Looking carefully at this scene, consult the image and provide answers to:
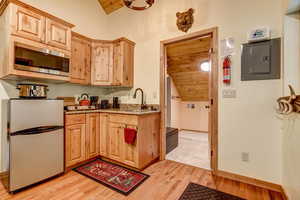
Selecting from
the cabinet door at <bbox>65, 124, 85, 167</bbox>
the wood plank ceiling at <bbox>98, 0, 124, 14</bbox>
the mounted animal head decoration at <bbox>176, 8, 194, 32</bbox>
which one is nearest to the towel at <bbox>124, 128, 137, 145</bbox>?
the cabinet door at <bbox>65, 124, 85, 167</bbox>

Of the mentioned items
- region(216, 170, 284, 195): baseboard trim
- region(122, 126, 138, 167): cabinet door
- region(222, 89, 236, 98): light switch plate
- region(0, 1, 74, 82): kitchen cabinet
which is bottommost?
region(216, 170, 284, 195): baseboard trim

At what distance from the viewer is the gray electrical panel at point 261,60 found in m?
1.78

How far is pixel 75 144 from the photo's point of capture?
7.52 ft

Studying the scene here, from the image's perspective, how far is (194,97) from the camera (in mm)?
5066

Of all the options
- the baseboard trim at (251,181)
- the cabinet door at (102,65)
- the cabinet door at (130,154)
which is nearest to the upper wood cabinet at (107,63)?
the cabinet door at (102,65)

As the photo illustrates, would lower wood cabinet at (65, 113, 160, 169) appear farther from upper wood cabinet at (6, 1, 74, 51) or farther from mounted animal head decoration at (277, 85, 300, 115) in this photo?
mounted animal head decoration at (277, 85, 300, 115)

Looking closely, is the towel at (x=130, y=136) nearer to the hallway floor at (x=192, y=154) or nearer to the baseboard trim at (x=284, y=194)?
the hallway floor at (x=192, y=154)

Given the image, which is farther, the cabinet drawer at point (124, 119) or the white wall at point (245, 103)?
the cabinet drawer at point (124, 119)

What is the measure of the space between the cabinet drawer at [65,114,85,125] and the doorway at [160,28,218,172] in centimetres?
145

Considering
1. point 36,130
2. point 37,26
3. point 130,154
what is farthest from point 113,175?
point 37,26

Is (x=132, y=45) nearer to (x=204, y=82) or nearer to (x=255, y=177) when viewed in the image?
(x=204, y=82)

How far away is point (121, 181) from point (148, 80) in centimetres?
186

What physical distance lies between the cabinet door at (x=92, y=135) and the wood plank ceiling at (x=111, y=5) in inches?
105

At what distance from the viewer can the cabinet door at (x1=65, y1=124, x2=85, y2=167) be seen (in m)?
2.19
